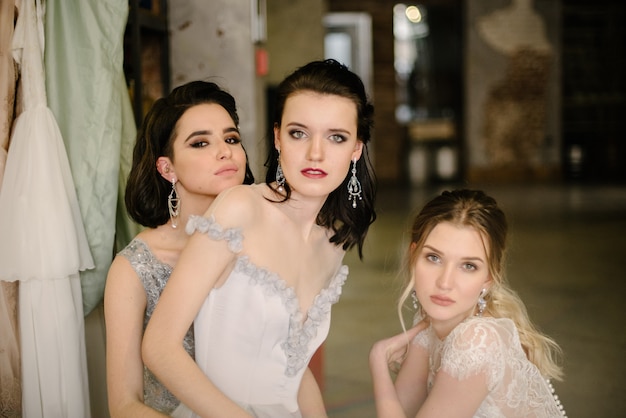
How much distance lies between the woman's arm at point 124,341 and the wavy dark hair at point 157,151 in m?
0.19

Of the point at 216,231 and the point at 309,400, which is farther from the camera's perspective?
the point at 309,400

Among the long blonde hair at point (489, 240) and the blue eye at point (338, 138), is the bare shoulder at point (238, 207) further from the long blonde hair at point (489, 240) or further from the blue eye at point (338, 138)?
the long blonde hair at point (489, 240)

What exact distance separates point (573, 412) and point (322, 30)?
7.24m

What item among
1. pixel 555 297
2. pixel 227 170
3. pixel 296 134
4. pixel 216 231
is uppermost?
pixel 296 134

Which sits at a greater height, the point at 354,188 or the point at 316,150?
the point at 316,150

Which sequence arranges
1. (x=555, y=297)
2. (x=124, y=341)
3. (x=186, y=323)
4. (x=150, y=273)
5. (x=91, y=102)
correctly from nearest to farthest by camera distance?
(x=186, y=323) → (x=124, y=341) → (x=150, y=273) → (x=91, y=102) → (x=555, y=297)

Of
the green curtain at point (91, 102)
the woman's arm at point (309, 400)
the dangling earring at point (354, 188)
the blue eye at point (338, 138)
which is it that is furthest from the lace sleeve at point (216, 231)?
the green curtain at point (91, 102)

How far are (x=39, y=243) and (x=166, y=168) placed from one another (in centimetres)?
43

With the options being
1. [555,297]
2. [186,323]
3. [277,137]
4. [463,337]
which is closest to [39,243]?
[186,323]

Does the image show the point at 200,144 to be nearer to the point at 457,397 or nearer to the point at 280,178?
the point at 280,178

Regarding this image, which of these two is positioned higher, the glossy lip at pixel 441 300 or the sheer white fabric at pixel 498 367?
the glossy lip at pixel 441 300

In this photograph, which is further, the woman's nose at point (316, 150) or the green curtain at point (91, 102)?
the green curtain at point (91, 102)

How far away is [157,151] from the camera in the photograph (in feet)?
7.00

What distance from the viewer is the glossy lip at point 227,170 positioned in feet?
6.82
